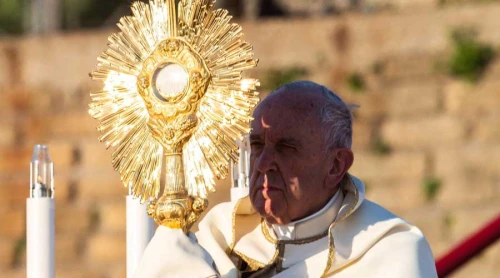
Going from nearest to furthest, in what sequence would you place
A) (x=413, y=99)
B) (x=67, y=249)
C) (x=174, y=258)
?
(x=174, y=258)
(x=413, y=99)
(x=67, y=249)

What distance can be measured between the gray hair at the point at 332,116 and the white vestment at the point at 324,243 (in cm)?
17

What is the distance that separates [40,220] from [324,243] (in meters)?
0.79

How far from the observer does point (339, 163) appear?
468 centimetres

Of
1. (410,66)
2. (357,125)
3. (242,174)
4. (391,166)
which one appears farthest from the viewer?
(410,66)

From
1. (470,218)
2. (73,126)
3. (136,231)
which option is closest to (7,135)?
(73,126)

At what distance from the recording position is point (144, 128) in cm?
430

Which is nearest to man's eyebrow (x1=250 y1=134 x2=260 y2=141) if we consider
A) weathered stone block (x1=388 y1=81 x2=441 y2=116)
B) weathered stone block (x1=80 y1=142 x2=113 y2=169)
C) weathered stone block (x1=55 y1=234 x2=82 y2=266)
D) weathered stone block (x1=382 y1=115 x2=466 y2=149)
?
weathered stone block (x1=382 y1=115 x2=466 y2=149)

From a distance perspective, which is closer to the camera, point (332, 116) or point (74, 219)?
point (332, 116)

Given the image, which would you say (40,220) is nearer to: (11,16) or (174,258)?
(174,258)

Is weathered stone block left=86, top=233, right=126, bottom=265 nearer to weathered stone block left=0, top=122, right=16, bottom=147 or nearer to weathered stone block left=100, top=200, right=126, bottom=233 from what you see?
weathered stone block left=100, top=200, right=126, bottom=233

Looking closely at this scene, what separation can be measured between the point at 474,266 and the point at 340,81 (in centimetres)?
231

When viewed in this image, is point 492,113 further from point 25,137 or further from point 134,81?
point 134,81

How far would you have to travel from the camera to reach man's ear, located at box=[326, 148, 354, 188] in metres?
4.67

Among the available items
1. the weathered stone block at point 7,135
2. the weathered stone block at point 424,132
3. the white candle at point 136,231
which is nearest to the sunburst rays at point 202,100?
the white candle at point 136,231
